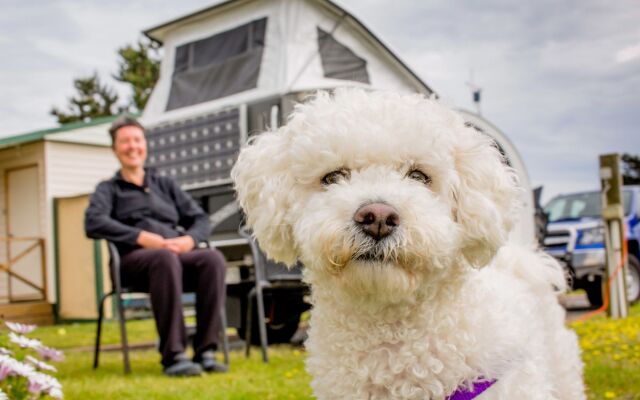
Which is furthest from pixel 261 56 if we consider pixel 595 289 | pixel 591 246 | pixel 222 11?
pixel 595 289

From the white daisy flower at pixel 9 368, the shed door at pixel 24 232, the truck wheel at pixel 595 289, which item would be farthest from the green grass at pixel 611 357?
the shed door at pixel 24 232

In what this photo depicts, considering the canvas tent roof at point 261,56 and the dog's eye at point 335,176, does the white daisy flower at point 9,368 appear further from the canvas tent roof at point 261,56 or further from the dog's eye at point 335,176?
the canvas tent roof at point 261,56

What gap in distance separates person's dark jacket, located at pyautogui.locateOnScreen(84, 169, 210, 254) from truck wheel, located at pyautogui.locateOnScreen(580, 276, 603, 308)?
24.1 ft

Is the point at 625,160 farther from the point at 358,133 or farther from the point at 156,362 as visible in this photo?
the point at 358,133

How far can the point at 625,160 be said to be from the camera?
28.0 metres

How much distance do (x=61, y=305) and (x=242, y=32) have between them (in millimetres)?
8584

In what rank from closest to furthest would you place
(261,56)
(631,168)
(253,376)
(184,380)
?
(184,380)
(253,376)
(261,56)
(631,168)

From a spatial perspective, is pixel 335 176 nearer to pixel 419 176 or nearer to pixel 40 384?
pixel 419 176

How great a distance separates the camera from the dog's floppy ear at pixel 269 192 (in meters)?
2.26

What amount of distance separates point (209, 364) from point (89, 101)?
101 ft

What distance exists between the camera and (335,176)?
2193 mm

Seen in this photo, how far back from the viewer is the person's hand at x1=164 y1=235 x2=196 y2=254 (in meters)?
5.31

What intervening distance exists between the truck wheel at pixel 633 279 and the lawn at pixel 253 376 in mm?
4121

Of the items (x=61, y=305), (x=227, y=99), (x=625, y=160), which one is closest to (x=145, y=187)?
(x=227, y=99)
